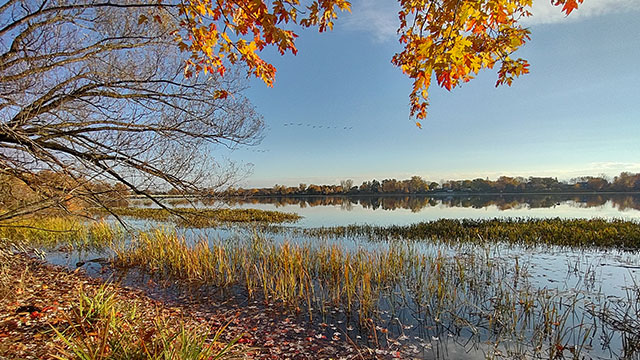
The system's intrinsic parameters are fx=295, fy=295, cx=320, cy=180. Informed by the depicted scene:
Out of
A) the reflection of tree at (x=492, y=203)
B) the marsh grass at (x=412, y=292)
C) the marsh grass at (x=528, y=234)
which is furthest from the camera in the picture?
the reflection of tree at (x=492, y=203)

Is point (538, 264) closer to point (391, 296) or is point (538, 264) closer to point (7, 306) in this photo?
point (391, 296)

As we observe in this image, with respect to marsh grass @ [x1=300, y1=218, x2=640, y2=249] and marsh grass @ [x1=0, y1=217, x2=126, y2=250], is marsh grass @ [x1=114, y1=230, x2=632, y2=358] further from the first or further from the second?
marsh grass @ [x1=300, y1=218, x2=640, y2=249]

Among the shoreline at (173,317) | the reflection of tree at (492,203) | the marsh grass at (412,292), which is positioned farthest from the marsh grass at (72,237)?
the reflection of tree at (492,203)

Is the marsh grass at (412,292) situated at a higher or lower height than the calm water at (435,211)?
higher

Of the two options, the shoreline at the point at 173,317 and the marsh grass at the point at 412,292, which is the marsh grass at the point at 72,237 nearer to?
the marsh grass at the point at 412,292

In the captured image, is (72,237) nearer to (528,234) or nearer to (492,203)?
(528,234)

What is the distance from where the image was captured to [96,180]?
16.7ft

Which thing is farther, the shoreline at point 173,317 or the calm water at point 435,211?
the calm water at point 435,211

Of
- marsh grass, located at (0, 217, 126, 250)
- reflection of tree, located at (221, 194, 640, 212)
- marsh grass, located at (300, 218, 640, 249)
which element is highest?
marsh grass, located at (0, 217, 126, 250)

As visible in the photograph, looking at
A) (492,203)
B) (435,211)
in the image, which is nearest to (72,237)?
(435,211)

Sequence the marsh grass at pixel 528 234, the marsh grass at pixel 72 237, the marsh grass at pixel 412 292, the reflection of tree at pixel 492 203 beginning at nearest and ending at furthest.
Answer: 1. the marsh grass at pixel 412 292
2. the marsh grass at pixel 72 237
3. the marsh grass at pixel 528 234
4. the reflection of tree at pixel 492 203

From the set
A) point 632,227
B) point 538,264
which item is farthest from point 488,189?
point 538,264

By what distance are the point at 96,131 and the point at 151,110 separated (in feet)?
3.52

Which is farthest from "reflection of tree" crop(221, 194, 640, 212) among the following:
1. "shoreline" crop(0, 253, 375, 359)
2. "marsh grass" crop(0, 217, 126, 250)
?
"shoreline" crop(0, 253, 375, 359)
